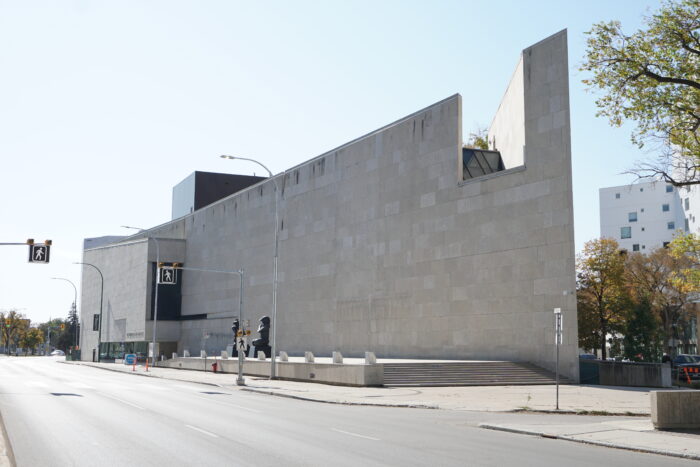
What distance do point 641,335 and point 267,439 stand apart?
142ft

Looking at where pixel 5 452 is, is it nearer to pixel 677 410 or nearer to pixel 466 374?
pixel 677 410

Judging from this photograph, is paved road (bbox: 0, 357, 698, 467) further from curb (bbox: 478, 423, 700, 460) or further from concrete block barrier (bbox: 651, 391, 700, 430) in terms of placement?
concrete block barrier (bbox: 651, 391, 700, 430)

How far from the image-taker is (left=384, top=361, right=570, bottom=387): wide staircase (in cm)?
3609

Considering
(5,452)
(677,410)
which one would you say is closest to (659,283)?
(677,410)

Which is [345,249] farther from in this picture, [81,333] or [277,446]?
[81,333]

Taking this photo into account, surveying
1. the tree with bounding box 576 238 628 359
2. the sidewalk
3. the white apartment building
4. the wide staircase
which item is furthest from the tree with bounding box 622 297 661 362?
the white apartment building

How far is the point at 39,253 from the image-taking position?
37.1 meters

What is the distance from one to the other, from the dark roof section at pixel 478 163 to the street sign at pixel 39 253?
2668cm

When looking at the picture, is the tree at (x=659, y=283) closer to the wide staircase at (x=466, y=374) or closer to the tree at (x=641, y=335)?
the tree at (x=641, y=335)

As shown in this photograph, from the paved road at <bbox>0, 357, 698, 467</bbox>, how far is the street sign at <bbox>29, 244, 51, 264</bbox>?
1504 cm

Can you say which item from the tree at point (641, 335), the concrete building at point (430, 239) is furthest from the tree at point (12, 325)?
the tree at point (641, 335)

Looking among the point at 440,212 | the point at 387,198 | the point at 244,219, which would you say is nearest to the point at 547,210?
the point at 440,212

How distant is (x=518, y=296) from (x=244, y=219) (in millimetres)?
42822

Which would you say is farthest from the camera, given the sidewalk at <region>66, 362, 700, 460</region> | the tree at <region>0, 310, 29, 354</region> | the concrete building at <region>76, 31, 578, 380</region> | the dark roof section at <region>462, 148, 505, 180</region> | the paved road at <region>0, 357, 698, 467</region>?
the tree at <region>0, 310, 29, 354</region>
